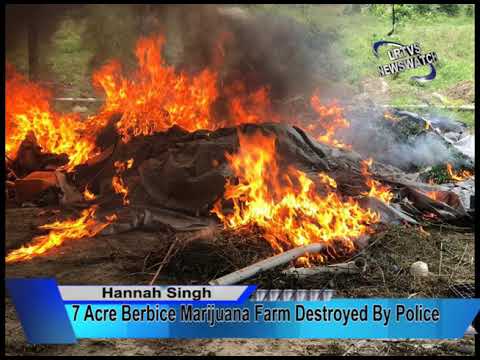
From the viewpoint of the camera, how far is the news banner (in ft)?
12.2

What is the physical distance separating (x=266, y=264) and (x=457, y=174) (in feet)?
15.4

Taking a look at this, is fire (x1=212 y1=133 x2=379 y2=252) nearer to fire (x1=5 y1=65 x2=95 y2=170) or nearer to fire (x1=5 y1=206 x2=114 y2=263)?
fire (x1=5 y1=206 x2=114 y2=263)

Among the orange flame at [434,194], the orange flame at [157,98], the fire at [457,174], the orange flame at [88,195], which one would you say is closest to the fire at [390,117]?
the fire at [457,174]

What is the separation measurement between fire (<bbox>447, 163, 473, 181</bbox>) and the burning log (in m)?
3.78

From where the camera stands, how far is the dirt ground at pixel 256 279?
3.61 meters

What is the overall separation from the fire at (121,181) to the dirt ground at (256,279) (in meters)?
0.83

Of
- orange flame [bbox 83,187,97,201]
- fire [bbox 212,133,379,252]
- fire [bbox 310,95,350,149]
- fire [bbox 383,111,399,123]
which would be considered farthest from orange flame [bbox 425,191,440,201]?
orange flame [bbox 83,187,97,201]

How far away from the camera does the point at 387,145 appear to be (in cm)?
794

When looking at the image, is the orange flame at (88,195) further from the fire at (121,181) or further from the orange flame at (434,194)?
the orange flame at (434,194)

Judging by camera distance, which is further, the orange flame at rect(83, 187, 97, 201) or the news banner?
the orange flame at rect(83, 187, 97, 201)

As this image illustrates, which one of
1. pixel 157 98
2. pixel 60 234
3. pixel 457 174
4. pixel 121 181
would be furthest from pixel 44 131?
pixel 457 174

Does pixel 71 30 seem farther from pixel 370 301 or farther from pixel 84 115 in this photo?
pixel 370 301

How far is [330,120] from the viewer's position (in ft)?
27.4

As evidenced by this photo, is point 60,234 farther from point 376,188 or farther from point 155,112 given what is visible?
point 376,188
